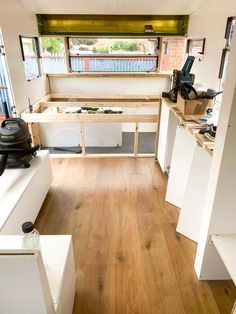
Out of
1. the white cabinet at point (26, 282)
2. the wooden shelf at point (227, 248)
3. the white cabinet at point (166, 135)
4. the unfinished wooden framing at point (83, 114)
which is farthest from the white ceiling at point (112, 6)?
the white cabinet at point (26, 282)

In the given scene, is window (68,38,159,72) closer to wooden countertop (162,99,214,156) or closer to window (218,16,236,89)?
window (218,16,236,89)

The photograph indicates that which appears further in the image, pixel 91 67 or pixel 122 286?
pixel 91 67

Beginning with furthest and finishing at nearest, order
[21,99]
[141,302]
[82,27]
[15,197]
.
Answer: [82,27], [21,99], [15,197], [141,302]

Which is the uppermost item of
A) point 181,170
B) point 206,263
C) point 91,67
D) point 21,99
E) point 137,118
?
point 91,67

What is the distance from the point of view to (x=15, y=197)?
1.69 meters

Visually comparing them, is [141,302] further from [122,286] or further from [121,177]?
[121,177]

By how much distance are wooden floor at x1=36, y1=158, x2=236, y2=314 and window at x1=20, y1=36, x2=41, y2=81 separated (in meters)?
1.92

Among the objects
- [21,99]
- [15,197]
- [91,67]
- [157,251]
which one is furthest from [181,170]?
[91,67]

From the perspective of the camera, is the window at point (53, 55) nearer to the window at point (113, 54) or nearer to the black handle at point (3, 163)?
the window at point (113, 54)

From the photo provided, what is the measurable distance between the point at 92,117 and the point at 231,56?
89.7 inches

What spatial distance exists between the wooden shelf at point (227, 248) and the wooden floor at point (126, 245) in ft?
1.26

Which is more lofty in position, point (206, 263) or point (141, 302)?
point (206, 263)

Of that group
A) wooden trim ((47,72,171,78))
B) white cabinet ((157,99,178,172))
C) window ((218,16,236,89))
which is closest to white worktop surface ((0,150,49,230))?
A: white cabinet ((157,99,178,172))

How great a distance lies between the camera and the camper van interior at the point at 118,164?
4.10 ft
